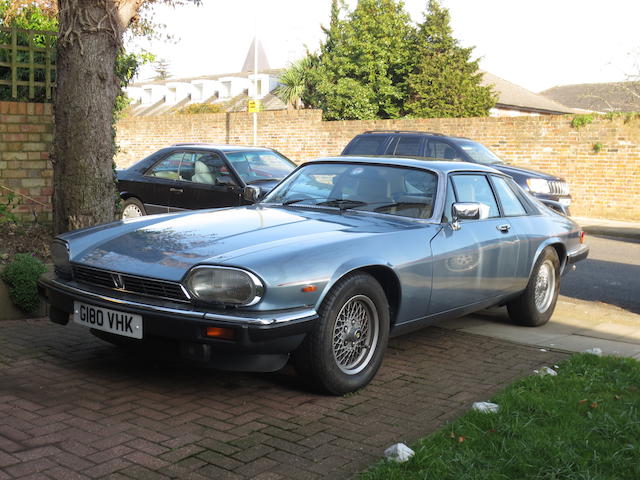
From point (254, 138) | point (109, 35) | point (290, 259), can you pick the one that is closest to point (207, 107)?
point (254, 138)

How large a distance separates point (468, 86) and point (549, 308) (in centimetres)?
3303

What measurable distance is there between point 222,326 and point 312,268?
0.62 m

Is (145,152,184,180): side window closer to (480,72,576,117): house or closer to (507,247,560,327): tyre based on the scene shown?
(507,247,560,327): tyre

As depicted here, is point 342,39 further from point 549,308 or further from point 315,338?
point 315,338

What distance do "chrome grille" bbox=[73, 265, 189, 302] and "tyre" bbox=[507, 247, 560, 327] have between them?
3434 mm

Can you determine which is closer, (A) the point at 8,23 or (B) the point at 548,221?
(B) the point at 548,221

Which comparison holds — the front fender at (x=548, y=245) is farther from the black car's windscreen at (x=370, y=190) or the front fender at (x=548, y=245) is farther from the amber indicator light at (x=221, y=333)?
the amber indicator light at (x=221, y=333)

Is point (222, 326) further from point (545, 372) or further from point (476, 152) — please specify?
point (476, 152)

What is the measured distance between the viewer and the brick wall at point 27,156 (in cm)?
854

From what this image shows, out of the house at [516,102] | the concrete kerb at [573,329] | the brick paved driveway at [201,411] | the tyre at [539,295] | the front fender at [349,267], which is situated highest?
the house at [516,102]

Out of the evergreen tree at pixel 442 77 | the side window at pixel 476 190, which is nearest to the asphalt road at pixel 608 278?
the side window at pixel 476 190

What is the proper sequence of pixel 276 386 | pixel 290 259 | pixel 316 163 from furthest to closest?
pixel 316 163 < pixel 276 386 < pixel 290 259

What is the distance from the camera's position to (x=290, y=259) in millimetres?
4102

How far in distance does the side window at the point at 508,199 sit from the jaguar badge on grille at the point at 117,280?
3.32m
